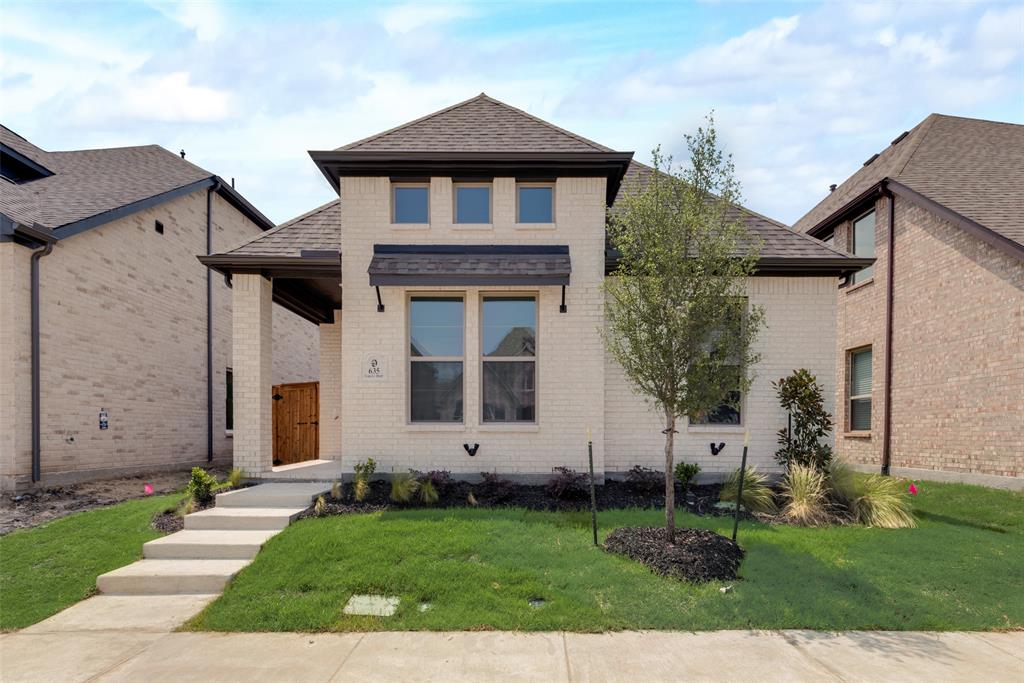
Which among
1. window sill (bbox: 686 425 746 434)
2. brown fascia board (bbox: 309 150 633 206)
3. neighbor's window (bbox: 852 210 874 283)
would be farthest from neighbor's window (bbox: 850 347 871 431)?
brown fascia board (bbox: 309 150 633 206)

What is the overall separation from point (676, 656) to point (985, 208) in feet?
39.8

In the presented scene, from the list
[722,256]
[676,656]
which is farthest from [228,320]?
[676,656]

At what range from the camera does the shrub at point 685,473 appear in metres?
8.78

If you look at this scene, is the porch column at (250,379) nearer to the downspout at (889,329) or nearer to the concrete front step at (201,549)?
the concrete front step at (201,549)

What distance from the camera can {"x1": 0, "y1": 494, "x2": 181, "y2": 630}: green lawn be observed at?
5391 millimetres

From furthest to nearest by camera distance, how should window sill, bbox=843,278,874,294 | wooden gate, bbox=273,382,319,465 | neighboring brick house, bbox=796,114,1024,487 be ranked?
window sill, bbox=843,278,874,294 → wooden gate, bbox=273,382,319,465 → neighboring brick house, bbox=796,114,1024,487

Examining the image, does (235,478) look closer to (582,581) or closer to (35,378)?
(35,378)

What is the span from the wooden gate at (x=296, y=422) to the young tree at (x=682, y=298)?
9503 millimetres

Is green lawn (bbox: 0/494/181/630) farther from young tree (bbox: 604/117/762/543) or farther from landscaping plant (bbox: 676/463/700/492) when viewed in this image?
landscaping plant (bbox: 676/463/700/492)

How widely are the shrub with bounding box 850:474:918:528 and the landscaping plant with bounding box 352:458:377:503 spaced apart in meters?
7.02

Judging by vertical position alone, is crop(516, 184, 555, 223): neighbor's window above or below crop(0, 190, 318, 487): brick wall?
above

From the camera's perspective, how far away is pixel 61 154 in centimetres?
1490

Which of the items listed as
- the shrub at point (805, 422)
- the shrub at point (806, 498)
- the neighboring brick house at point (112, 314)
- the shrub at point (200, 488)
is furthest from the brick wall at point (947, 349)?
the neighboring brick house at point (112, 314)

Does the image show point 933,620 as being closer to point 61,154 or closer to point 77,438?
point 77,438
